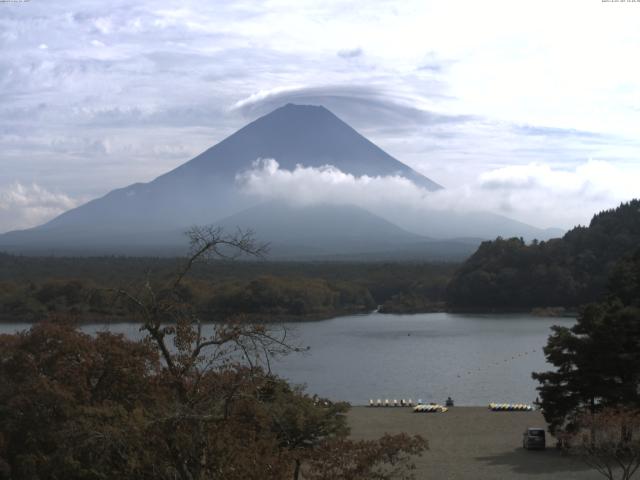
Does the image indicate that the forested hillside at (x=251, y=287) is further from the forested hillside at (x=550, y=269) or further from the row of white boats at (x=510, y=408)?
the row of white boats at (x=510, y=408)

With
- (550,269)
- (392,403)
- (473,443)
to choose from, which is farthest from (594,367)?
(550,269)

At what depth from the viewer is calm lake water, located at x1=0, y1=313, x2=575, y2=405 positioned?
63.8ft

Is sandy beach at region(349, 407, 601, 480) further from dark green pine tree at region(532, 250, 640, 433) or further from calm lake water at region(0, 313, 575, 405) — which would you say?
calm lake water at region(0, 313, 575, 405)

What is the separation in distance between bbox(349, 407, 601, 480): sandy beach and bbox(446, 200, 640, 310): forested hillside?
90.1ft

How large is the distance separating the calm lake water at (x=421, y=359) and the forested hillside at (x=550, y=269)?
457cm

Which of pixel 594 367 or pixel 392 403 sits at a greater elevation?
pixel 594 367

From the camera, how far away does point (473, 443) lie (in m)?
12.2

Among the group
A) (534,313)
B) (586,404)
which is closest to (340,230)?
(534,313)

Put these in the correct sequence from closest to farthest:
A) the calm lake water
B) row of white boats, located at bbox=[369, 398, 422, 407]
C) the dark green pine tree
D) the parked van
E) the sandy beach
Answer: the sandy beach, the dark green pine tree, the parked van, row of white boats, located at bbox=[369, 398, 422, 407], the calm lake water

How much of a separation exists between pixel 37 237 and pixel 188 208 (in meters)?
38.4

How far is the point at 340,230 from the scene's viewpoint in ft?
415

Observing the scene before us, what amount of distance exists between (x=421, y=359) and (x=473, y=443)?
12.9 m

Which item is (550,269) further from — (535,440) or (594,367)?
(594,367)

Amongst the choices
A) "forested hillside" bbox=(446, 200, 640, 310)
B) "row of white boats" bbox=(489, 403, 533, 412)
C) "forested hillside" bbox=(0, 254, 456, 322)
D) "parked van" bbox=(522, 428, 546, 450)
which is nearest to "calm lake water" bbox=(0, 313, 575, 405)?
"row of white boats" bbox=(489, 403, 533, 412)
